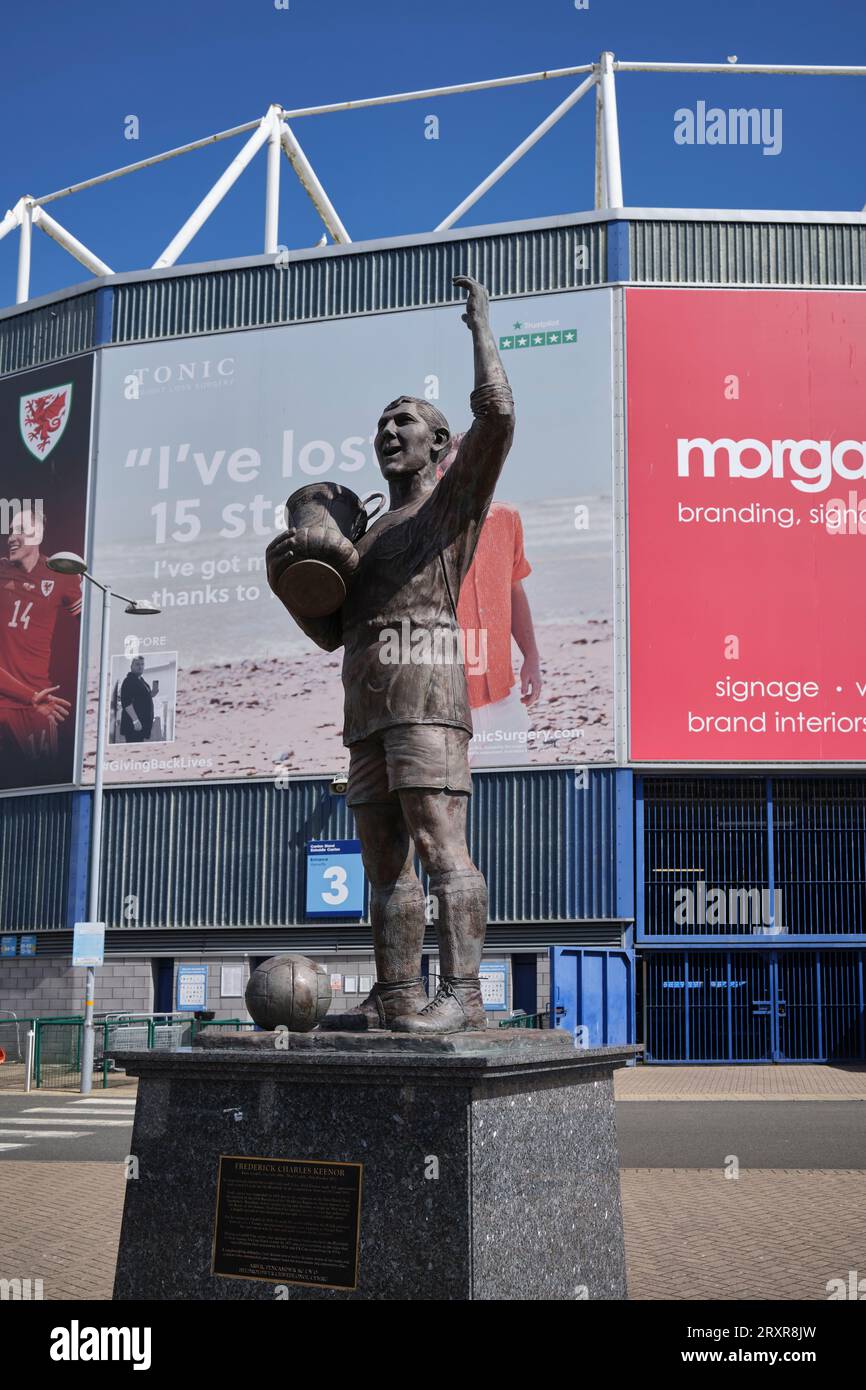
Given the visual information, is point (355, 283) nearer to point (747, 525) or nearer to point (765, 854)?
point (747, 525)

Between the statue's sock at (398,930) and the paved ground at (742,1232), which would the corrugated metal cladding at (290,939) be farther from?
the statue's sock at (398,930)

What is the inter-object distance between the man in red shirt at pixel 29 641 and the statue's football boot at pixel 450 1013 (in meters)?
24.1

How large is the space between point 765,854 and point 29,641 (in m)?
15.5

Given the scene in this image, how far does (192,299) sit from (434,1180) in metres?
27.1

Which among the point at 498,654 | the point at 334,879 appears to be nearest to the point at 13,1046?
the point at 334,879

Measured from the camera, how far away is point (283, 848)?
27.2 m

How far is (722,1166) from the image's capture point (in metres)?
11.6

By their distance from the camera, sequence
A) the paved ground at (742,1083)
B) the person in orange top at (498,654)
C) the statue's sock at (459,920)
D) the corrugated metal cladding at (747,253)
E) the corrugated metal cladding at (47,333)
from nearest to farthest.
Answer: the statue's sock at (459,920), the paved ground at (742,1083), the person in orange top at (498,654), the corrugated metal cladding at (747,253), the corrugated metal cladding at (47,333)

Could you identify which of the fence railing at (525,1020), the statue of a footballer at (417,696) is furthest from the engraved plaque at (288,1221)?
the fence railing at (525,1020)

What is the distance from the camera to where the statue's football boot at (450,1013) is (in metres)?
5.38

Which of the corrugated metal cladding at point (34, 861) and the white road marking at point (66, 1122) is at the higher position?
the corrugated metal cladding at point (34, 861)

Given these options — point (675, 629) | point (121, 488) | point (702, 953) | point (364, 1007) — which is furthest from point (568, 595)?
point (364, 1007)

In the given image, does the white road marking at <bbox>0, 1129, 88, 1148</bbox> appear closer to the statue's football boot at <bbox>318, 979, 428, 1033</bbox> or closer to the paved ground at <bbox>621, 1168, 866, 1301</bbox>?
the paved ground at <bbox>621, 1168, 866, 1301</bbox>
